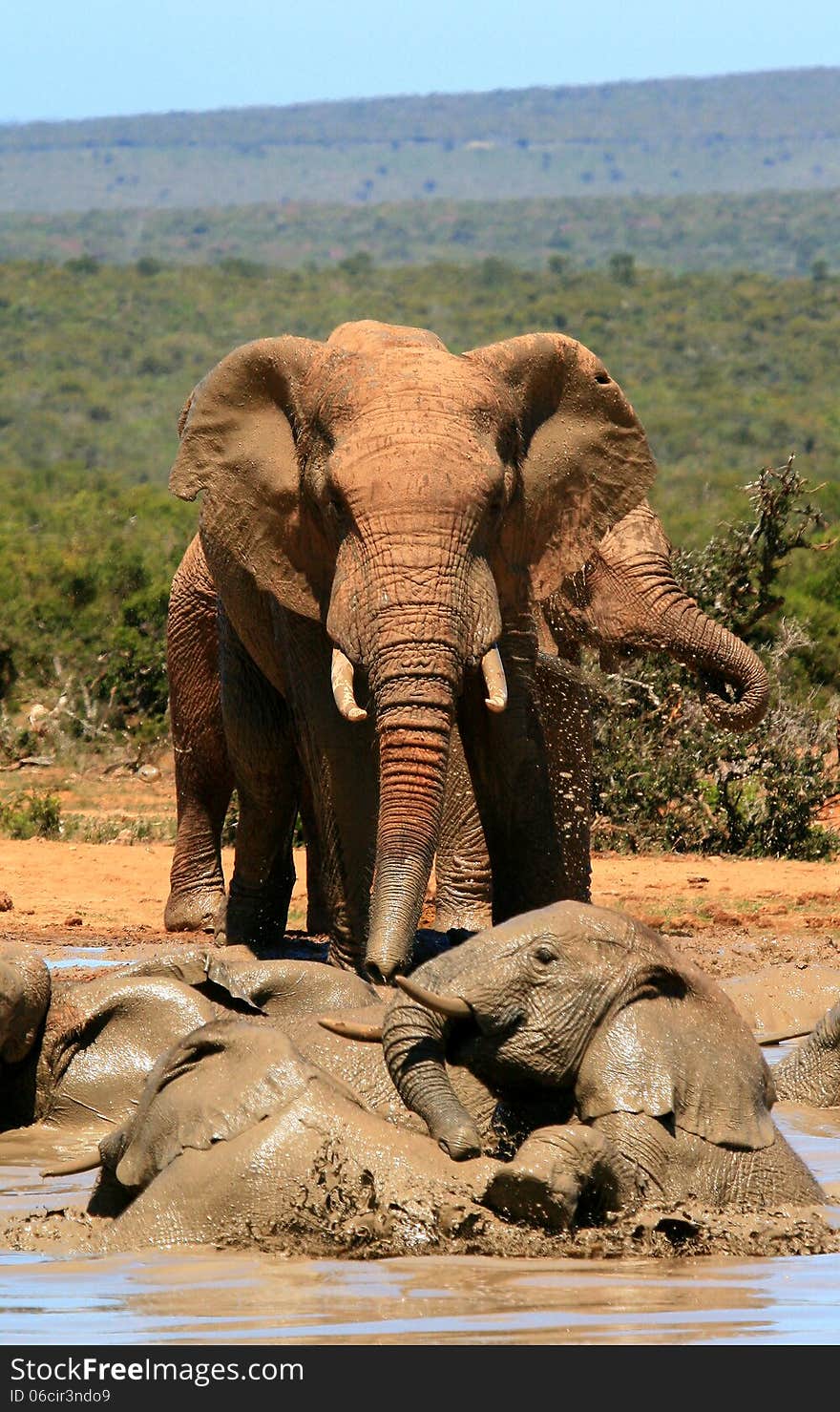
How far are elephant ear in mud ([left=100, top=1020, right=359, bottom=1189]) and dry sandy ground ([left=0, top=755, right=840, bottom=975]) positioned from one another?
13.0 ft

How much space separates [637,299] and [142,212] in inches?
3408

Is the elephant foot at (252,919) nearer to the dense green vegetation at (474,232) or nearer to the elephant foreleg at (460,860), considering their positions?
the elephant foreleg at (460,860)

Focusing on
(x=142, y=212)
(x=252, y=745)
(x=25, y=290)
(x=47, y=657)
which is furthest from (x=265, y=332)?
(x=142, y=212)

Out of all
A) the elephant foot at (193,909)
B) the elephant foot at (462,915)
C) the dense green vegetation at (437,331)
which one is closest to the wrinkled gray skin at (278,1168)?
the elephant foot at (462,915)

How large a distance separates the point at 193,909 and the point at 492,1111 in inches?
195

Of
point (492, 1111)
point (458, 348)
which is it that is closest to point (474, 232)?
point (458, 348)

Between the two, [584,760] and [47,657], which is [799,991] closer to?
[584,760]

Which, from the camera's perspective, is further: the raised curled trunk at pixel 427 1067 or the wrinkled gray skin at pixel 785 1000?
the wrinkled gray skin at pixel 785 1000

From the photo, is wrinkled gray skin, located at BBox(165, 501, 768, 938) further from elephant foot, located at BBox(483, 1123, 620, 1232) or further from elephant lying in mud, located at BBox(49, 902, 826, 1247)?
elephant foot, located at BBox(483, 1123, 620, 1232)

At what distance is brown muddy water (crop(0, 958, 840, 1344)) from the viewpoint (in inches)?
168

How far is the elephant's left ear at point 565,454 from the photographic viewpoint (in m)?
7.50

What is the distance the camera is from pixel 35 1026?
6.48 metres

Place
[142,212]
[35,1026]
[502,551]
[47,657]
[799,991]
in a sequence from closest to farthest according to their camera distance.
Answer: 1. [35,1026]
2. [502,551]
3. [799,991]
4. [47,657]
5. [142,212]

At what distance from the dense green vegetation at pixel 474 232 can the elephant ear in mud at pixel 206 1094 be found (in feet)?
431
